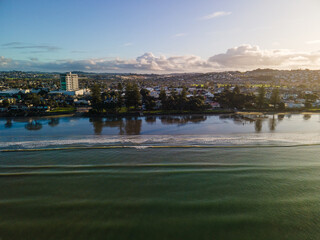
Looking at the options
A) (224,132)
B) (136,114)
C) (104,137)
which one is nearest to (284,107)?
(224,132)

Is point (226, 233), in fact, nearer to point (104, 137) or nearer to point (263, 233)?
point (263, 233)

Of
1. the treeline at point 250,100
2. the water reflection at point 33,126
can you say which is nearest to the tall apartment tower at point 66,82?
the water reflection at point 33,126

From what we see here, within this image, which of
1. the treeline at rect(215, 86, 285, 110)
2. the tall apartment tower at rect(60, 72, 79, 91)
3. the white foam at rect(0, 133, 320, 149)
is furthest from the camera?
the tall apartment tower at rect(60, 72, 79, 91)

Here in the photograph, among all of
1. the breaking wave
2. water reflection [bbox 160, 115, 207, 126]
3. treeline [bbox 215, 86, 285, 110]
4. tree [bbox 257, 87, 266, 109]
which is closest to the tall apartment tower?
water reflection [bbox 160, 115, 207, 126]

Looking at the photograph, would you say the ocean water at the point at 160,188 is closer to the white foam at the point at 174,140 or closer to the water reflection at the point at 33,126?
the white foam at the point at 174,140

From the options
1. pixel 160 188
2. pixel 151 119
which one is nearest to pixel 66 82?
pixel 151 119

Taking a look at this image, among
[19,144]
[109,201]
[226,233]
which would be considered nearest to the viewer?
[226,233]

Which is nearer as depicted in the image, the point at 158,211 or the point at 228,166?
the point at 158,211

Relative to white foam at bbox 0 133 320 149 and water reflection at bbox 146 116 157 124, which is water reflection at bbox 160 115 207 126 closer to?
water reflection at bbox 146 116 157 124
